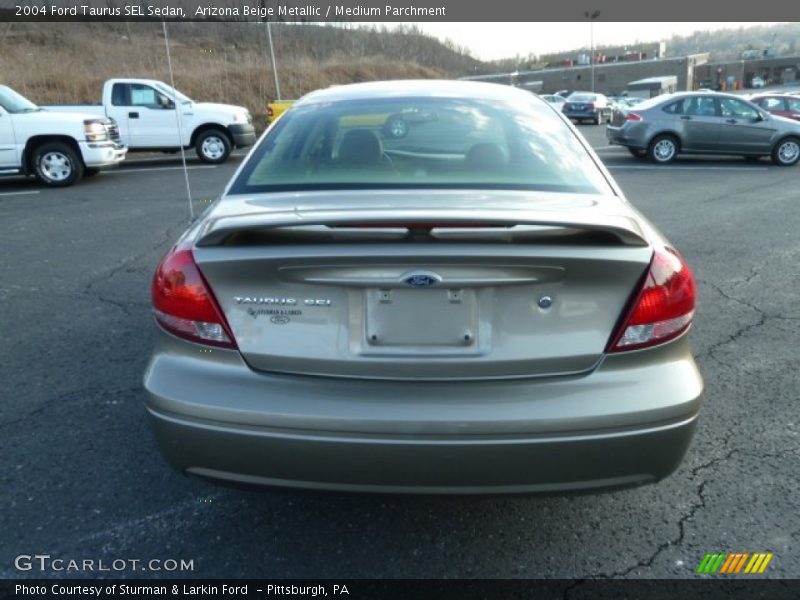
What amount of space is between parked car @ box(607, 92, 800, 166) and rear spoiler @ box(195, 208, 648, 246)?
14.3 meters

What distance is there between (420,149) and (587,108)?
33.3 meters

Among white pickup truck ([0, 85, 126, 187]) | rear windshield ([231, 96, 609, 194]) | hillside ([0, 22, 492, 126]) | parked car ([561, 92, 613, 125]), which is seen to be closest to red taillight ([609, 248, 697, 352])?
rear windshield ([231, 96, 609, 194])

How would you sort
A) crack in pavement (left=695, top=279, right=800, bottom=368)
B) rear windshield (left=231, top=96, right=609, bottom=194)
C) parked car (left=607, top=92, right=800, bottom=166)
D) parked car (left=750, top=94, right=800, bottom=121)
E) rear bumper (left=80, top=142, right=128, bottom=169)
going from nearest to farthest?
rear windshield (left=231, top=96, right=609, bottom=194), crack in pavement (left=695, top=279, right=800, bottom=368), rear bumper (left=80, top=142, right=128, bottom=169), parked car (left=607, top=92, right=800, bottom=166), parked car (left=750, top=94, right=800, bottom=121)

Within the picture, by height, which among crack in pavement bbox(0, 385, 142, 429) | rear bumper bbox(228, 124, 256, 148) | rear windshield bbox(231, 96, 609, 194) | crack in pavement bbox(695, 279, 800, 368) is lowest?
crack in pavement bbox(695, 279, 800, 368)

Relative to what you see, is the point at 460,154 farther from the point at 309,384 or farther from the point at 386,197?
the point at 309,384

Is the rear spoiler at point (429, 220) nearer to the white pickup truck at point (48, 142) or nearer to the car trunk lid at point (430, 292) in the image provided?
the car trunk lid at point (430, 292)

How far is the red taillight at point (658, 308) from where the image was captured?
2084 mm

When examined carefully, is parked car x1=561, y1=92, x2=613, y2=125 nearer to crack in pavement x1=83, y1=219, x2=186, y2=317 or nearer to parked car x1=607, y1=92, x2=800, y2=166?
parked car x1=607, y1=92, x2=800, y2=166

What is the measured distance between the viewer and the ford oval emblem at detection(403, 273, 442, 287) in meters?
1.97

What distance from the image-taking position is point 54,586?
232cm

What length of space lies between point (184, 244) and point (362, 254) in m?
0.70

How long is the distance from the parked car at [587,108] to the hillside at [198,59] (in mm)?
11905

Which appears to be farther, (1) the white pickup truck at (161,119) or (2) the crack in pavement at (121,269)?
(1) the white pickup truck at (161,119)

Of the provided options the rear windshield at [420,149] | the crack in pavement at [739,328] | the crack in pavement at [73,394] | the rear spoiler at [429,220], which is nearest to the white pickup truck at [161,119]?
the crack in pavement at [73,394]
